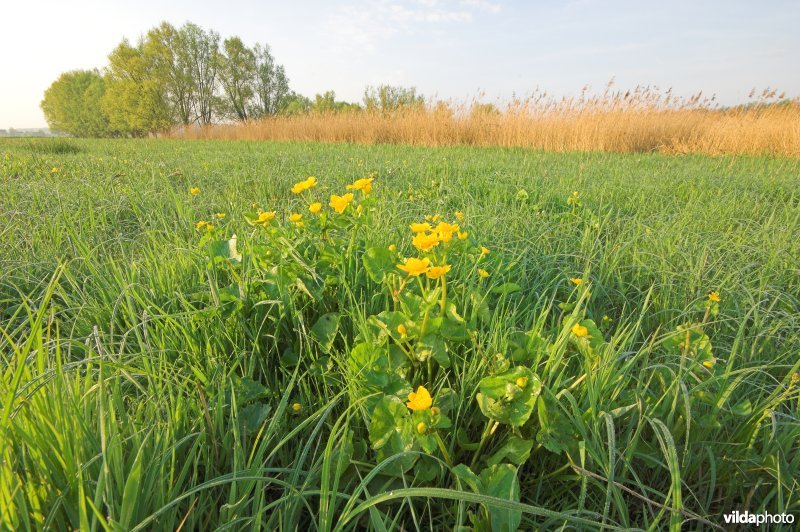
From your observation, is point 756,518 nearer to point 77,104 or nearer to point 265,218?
point 265,218

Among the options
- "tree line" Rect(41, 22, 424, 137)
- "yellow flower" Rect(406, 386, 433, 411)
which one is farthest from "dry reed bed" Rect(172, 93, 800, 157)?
"tree line" Rect(41, 22, 424, 137)

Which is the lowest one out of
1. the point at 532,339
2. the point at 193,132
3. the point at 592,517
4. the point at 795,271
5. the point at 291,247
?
the point at 592,517

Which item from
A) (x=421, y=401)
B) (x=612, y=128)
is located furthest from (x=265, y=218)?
(x=612, y=128)

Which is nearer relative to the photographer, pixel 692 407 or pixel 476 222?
pixel 692 407

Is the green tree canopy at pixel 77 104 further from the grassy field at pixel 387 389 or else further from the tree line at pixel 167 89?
the grassy field at pixel 387 389

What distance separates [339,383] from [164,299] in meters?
0.72

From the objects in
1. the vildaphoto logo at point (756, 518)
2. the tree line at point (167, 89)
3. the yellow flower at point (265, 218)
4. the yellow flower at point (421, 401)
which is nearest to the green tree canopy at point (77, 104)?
the tree line at point (167, 89)

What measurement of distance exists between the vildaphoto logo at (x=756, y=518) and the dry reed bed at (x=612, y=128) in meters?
7.17

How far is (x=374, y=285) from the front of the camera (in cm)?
131

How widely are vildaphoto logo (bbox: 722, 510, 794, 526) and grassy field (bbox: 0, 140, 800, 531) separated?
0.02 metres

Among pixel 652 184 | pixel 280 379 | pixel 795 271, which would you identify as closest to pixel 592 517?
pixel 280 379

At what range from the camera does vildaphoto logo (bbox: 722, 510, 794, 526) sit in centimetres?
75

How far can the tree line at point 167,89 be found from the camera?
90.3 feet

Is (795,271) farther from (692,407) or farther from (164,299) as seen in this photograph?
(164,299)
